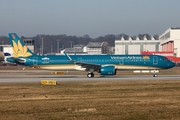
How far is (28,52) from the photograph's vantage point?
51.8 m

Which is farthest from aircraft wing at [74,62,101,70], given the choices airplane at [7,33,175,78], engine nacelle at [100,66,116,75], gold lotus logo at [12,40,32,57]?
gold lotus logo at [12,40,32,57]

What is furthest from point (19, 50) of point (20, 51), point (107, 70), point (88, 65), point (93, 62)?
point (107, 70)

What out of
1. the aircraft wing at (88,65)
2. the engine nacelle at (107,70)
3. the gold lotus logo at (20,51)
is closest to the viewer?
the engine nacelle at (107,70)

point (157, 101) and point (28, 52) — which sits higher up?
point (28, 52)

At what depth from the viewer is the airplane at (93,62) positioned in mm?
48938

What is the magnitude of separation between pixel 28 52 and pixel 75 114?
115 ft

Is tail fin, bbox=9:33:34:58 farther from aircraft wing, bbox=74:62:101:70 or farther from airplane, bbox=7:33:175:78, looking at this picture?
aircraft wing, bbox=74:62:101:70

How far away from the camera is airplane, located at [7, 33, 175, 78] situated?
48.9m

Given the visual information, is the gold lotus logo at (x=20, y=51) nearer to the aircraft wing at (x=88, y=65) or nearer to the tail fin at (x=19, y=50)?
the tail fin at (x=19, y=50)

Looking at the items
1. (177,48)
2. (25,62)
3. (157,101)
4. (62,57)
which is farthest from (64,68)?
(177,48)

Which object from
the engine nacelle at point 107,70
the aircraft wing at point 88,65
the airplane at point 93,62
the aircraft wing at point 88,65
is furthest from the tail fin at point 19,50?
the engine nacelle at point 107,70

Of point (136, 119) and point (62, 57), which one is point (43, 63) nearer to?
point (62, 57)

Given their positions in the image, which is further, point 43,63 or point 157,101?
point 43,63

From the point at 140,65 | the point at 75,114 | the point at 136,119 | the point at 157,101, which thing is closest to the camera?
the point at 136,119
